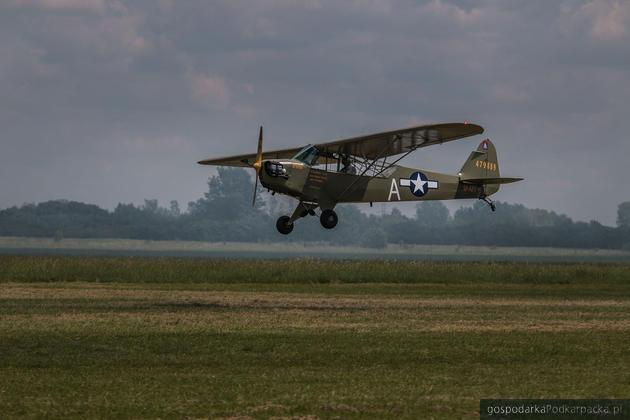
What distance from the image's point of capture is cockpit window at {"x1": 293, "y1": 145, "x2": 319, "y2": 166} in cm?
3177

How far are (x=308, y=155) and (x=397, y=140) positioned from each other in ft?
12.2

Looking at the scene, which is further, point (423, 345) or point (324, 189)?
point (324, 189)

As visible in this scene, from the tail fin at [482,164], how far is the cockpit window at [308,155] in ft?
28.9

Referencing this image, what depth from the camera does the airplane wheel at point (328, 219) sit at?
31797 mm

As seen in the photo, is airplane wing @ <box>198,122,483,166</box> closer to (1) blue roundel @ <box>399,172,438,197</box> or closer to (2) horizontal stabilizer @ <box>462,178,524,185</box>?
(1) blue roundel @ <box>399,172,438,197</box>

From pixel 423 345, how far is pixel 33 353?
375 inches

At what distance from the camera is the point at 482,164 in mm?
40344

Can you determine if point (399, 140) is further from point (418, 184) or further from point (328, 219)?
point (328, 219)

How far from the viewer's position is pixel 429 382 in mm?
16953

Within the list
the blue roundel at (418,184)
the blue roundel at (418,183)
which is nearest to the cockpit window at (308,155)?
the blue roundel at (418,183)

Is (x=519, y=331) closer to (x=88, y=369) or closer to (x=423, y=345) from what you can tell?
(x=423, y=345)

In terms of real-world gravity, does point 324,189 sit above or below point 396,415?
above

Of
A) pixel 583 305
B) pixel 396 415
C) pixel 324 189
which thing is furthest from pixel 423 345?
pixel 583 305

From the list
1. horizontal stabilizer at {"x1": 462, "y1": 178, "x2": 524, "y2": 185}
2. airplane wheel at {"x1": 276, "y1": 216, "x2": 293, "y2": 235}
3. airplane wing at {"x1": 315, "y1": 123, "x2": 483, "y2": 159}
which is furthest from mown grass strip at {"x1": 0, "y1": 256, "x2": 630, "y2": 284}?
airplane wing at {"x1": 315, "y1": 123, "x2": 483, "y2": 159}
